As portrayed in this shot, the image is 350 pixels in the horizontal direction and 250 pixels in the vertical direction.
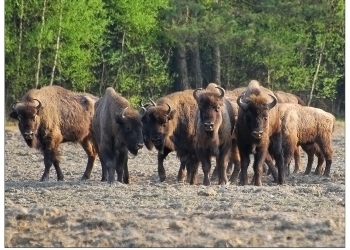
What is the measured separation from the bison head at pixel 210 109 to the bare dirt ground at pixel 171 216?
48.9 inches

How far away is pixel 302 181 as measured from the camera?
18.1m

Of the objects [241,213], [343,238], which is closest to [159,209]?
[241,213]

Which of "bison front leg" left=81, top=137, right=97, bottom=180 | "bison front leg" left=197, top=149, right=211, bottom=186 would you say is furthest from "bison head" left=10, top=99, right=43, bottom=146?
"bison front leg" left=197, top=149, right=211, bottom=186

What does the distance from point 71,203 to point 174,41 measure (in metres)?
27.2

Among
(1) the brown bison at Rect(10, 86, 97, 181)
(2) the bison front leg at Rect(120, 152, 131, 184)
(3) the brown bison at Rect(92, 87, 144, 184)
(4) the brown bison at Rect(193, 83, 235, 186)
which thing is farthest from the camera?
(1) the brown bison at Rect(10, 86, 97, 181)

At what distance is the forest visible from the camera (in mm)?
36562

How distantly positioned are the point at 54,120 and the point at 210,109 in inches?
153

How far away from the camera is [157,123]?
17016 millimetres

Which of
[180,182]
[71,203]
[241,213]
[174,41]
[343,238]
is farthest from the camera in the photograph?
[174,41]

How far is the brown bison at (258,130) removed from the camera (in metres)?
16.4

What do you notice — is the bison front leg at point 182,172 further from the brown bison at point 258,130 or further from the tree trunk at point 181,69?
the tree trunk at point 181,69

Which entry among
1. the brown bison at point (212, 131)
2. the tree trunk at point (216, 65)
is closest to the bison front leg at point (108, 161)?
the brown bison at point (212, 131)

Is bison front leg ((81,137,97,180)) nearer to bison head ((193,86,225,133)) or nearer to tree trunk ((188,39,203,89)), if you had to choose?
bison head ((193,86,225,133))

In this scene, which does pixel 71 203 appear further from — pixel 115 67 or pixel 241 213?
pixel 115 67
